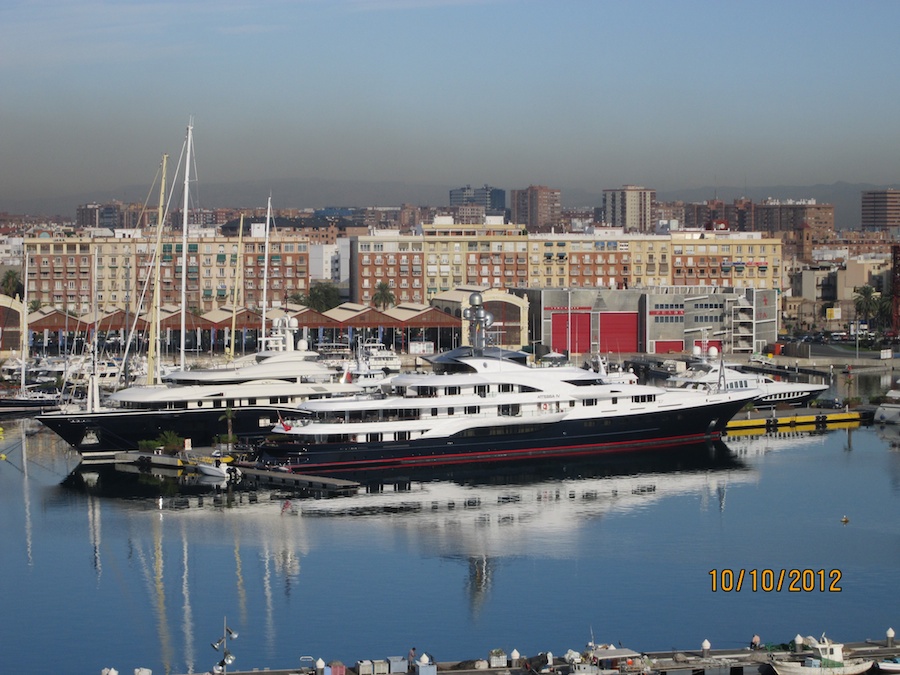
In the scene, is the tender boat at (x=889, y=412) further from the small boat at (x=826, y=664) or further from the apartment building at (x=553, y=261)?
the apartment building at (x=553, y=261)

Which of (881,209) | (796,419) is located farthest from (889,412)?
(881,209)

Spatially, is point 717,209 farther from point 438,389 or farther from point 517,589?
point 517,589

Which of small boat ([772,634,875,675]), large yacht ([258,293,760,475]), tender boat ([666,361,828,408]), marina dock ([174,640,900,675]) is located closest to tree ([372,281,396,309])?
tender boat ([666,361,828,408])

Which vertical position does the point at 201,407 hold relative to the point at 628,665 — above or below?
above

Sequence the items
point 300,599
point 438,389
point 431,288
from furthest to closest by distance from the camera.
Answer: point 431,288, point 438,389, point 300,599

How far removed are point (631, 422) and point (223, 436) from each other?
932 cm

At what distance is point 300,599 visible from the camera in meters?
21.5

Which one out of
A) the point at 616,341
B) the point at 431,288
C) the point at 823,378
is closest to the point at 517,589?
the point at 823,378

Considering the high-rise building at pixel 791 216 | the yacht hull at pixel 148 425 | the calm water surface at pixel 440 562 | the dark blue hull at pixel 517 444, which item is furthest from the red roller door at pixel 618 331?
the high-rise building at pixel 791 216

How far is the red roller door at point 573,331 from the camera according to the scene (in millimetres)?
56500

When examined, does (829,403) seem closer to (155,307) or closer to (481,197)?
(155,307)

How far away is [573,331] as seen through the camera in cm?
5672

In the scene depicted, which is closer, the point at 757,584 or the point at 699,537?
the point at 757,584
